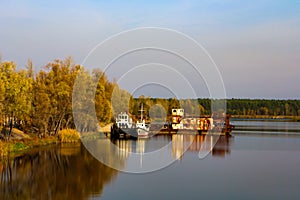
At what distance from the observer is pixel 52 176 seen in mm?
23234

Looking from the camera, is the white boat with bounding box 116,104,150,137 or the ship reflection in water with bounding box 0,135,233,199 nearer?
the ship reflection in water with bounding box 0,135,233,199

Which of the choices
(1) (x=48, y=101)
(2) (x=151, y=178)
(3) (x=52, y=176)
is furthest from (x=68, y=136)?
(2) (x=151, y=178)

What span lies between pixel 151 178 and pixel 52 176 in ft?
16.7

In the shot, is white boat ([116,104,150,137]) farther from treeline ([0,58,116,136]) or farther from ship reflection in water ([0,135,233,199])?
ship reflection in water ([0,135,233,199])

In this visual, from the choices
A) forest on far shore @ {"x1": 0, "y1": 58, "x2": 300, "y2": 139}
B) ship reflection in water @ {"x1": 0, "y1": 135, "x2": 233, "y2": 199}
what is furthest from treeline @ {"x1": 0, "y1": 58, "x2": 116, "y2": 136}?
ship reflection in water @ {"x1": 0, "y1": 135, "x2": 233, "y2": 199}

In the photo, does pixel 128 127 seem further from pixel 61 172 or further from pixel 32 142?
pixel 61 172

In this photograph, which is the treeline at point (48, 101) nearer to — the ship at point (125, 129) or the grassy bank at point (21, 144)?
the grassy bank at point (21, 144)

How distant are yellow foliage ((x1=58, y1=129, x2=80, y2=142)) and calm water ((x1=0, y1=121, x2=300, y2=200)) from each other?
21.1 ft

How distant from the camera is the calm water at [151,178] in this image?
1919 cm

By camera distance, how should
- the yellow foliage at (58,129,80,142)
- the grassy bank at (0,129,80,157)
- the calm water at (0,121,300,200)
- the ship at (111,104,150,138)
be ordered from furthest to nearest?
the ship at (111,104,150,138) < the yellow foliage at (58,129,80,142) < the grassy bank at (0,129,80,157) < the calm water at (0,121,300,200)

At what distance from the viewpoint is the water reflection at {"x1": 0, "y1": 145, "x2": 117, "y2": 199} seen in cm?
1903

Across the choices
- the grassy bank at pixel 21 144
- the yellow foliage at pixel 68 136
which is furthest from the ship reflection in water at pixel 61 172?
the yellow foliage at pixel 68 136

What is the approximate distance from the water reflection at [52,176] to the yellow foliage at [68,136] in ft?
25.1

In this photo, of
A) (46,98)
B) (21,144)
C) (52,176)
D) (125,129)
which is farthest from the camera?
(125,129)
